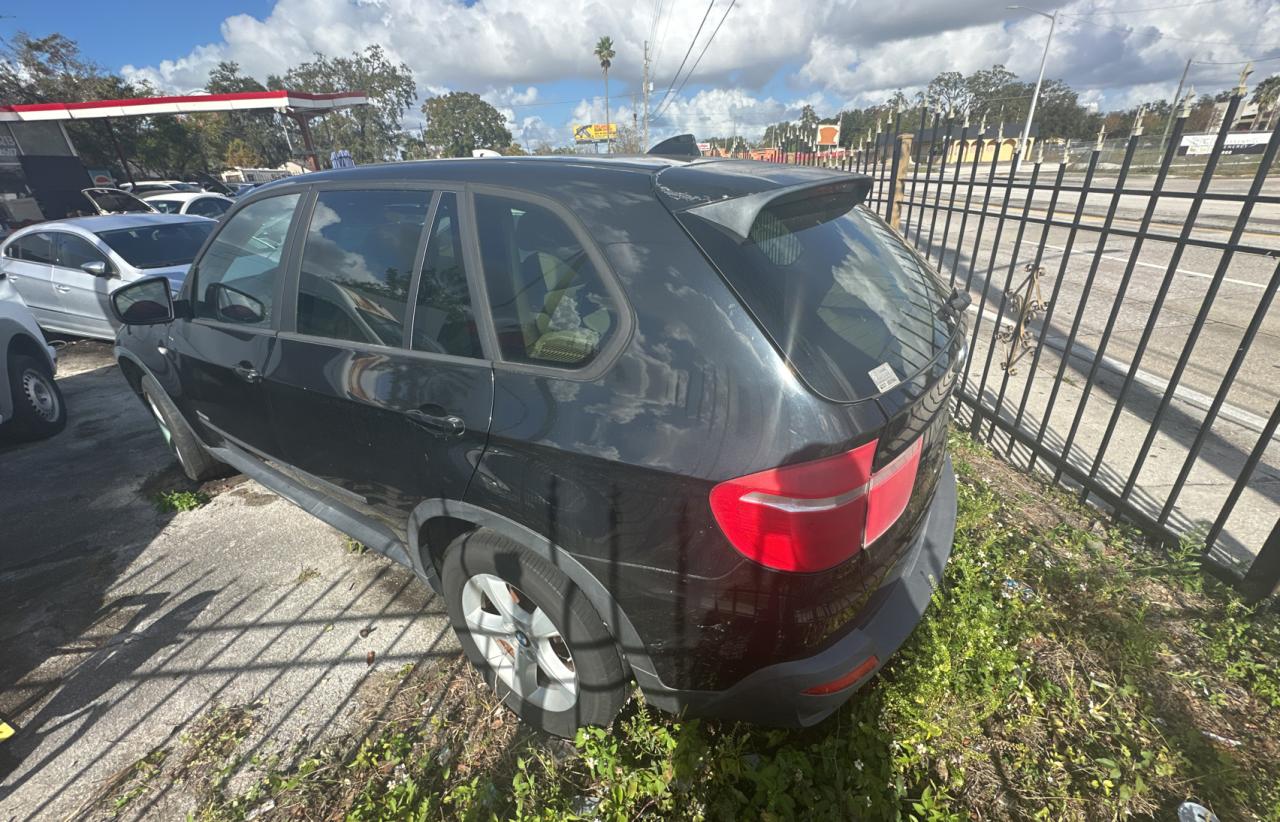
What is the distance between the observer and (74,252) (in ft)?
21.7

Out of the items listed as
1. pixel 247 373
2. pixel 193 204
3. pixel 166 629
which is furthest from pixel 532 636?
pixel 193 204

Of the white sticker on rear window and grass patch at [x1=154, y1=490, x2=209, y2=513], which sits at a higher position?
the white sticker on rear window

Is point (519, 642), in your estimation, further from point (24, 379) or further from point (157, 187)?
A: point (157, 187)

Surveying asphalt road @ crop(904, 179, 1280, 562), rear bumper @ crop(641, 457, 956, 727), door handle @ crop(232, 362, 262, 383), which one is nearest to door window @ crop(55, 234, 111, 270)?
door handle @ crop(232, 362, 262, 383)

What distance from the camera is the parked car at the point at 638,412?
141 centimetres

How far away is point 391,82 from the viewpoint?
2330 inches

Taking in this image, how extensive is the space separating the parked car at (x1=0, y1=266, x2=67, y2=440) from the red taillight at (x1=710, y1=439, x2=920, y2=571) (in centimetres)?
597

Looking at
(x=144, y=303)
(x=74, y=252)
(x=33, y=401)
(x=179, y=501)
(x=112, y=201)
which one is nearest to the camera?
(x=144, y=303)

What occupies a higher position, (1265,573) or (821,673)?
(821,673)

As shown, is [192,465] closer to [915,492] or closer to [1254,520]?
[915,492]

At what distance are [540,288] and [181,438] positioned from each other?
3370 mm

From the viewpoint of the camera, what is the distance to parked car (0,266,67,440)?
4.51m

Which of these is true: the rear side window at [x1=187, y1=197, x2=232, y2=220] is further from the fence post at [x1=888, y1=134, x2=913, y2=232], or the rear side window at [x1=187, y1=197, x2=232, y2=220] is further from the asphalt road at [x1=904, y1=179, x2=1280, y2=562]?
the asphalt road at [x1=904, y1=179, x2=1280, y2=562]

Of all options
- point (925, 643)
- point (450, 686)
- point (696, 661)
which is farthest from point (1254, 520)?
point (450, 686)
